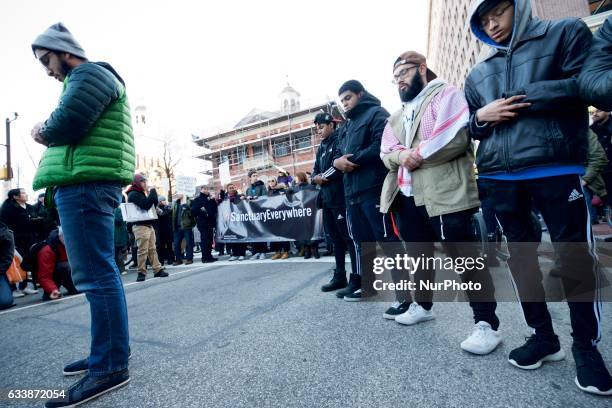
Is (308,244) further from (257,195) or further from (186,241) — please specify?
(186,241)

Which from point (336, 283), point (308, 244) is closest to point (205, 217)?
point (308, 244)

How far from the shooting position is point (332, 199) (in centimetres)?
365

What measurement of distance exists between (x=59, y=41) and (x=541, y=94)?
2.61m

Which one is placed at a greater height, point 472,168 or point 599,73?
point 599,73

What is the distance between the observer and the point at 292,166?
33844 mm

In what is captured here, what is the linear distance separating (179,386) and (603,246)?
18.6 feet

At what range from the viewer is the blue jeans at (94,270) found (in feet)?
5.67

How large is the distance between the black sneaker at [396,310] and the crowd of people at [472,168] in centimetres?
1

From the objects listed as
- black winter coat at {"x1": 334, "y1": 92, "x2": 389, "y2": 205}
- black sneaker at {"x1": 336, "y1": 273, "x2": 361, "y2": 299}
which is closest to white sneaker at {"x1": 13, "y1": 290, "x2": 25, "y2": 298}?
black sneaker at {"x1": 336, "y1": 273, "x2": 361, "y2": 299}

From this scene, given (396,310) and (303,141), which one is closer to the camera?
(396,310)

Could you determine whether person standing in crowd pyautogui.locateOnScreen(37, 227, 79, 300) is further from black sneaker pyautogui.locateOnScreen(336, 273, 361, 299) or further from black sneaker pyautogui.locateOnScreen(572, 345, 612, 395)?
black sneaker pyautogui.locateOnScreen(572, 345, 612, 395)

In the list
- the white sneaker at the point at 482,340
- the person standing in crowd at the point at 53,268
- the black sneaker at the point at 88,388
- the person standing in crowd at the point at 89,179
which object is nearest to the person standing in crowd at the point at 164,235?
the person standing in crowd at the point at 53,268

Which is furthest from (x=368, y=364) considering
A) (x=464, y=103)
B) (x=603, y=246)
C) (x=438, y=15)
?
(x=438, y=15)

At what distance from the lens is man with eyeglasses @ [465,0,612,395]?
1.42 meters
